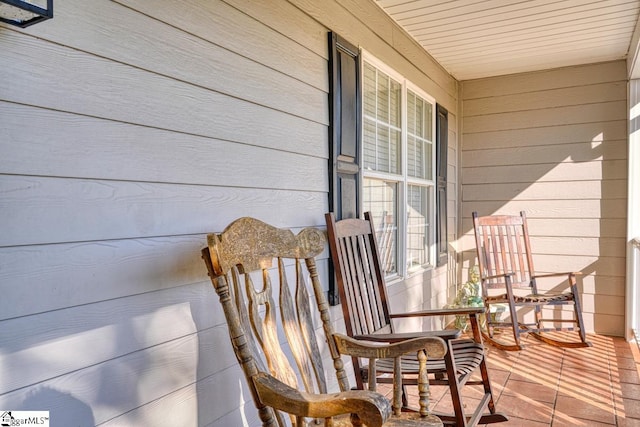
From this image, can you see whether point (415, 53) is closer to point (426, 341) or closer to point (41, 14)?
point (426, 341)

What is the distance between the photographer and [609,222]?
4.18 metres

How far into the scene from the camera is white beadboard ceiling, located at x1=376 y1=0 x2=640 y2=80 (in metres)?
3.00

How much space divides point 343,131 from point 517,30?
1.83m

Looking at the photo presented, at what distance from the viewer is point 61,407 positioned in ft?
3.73

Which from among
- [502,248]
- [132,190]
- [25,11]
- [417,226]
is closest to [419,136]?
[417,226]

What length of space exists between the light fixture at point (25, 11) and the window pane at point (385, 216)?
82.2 inches

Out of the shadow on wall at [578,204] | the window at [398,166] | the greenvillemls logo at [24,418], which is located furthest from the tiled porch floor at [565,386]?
the greenvillemls logo at [24,418]

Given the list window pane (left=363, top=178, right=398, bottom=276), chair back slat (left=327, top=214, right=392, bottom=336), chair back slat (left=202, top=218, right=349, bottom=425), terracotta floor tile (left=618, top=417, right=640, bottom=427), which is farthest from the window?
terracotta floor tile (left=618, top=417, right=640, bottom=427)

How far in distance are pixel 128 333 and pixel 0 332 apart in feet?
1.12

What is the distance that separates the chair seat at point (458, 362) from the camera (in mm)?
1967

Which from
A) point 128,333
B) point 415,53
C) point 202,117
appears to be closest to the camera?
point 128,333

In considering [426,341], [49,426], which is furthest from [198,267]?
[426,341]

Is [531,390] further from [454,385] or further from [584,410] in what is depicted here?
[454,385]

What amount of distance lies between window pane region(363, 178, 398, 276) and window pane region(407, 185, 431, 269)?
10.8 inches
